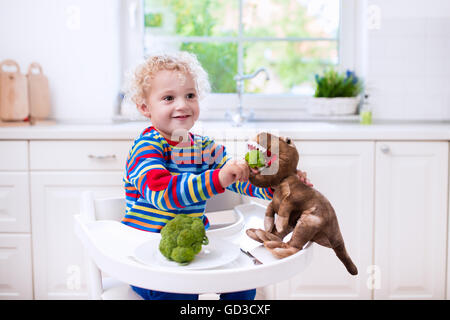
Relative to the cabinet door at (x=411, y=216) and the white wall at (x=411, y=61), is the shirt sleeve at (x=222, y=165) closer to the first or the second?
the cabinet door at (x=411, y=216)

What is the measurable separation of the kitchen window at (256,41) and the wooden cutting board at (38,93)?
481mm

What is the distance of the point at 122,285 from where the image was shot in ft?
4.34

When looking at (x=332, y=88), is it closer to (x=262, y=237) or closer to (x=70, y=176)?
(x=70, y=176)

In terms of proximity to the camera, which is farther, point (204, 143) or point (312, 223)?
point (204, 143)

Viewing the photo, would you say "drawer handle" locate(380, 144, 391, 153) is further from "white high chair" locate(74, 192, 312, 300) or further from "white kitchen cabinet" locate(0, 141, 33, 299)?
"white kitchen cabinet" locate(0, 141, 33, 299)

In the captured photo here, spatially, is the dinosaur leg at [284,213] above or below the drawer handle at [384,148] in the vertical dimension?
below

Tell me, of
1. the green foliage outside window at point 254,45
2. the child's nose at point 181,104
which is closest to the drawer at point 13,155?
the green foliage outside window at point 254,45

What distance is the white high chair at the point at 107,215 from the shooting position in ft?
4.12

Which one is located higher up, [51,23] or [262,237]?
[51,23]

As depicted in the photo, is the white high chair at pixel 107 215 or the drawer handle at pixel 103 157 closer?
the white high chair at pixel 107 215

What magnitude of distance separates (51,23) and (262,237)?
2.00 metres

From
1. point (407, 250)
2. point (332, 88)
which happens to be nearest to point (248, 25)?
point (332, 88)

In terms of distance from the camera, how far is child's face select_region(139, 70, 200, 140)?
129cm

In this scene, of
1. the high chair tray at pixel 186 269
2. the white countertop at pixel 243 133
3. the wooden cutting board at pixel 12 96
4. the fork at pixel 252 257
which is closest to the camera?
the high chair tray at pixel 186 269
